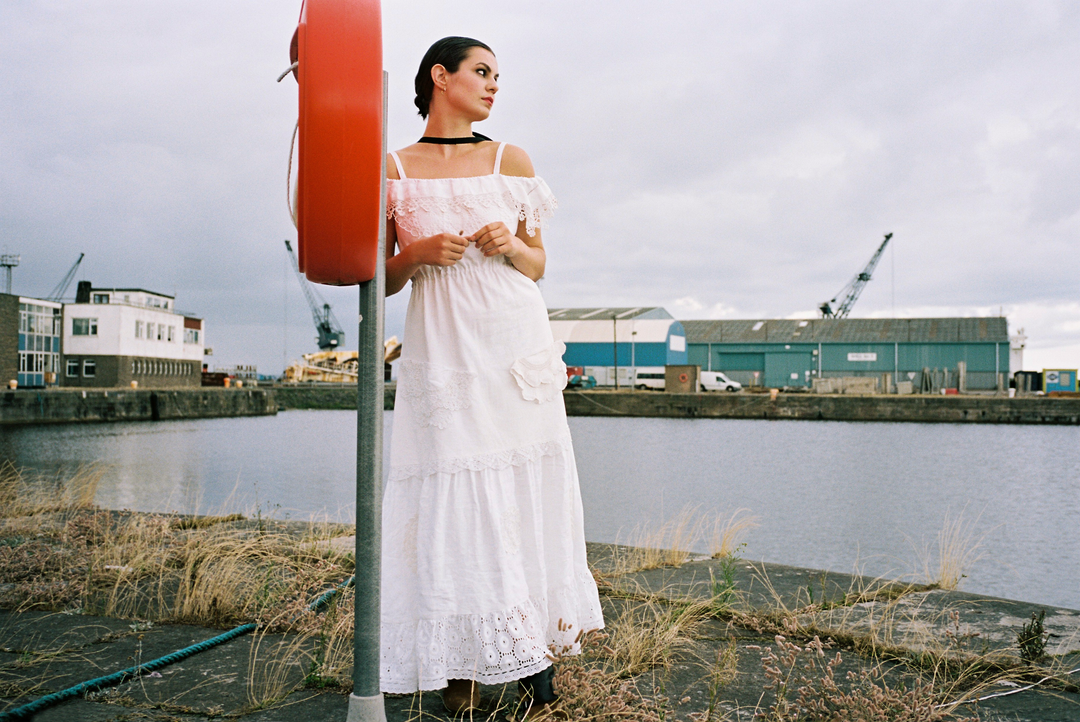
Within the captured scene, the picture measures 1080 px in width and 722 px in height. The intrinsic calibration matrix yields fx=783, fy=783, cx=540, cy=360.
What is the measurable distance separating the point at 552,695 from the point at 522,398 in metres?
0.81

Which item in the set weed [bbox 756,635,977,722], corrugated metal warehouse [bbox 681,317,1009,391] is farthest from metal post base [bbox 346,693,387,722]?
corrugated metal warehouse [bbox 681,317,1009,391]

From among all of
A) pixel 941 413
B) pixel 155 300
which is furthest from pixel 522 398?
pixel 155 300

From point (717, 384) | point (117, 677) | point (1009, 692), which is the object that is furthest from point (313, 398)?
point (1009, 692)

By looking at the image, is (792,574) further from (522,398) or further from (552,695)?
(522,398)

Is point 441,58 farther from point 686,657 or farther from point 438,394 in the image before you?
point 686,657

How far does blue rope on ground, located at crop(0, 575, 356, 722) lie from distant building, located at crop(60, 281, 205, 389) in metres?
52.6

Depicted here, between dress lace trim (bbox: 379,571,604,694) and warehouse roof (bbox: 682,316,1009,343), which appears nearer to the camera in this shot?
dress lace trim (bbox: 379,571,604,694)

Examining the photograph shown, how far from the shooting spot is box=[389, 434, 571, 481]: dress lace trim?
2.00 m

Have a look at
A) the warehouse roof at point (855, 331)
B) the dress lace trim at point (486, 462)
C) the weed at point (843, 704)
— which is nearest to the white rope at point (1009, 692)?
the weed at point (843, 704)

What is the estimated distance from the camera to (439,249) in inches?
77.5

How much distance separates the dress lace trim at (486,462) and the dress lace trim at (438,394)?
104 mm

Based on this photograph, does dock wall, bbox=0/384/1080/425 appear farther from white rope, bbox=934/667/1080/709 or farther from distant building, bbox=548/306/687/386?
white rope, bbox=934/667/1080/709

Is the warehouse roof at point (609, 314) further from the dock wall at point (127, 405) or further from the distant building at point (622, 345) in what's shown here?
the dock wall at point (127, 405)

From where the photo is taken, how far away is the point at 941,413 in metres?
39.3
